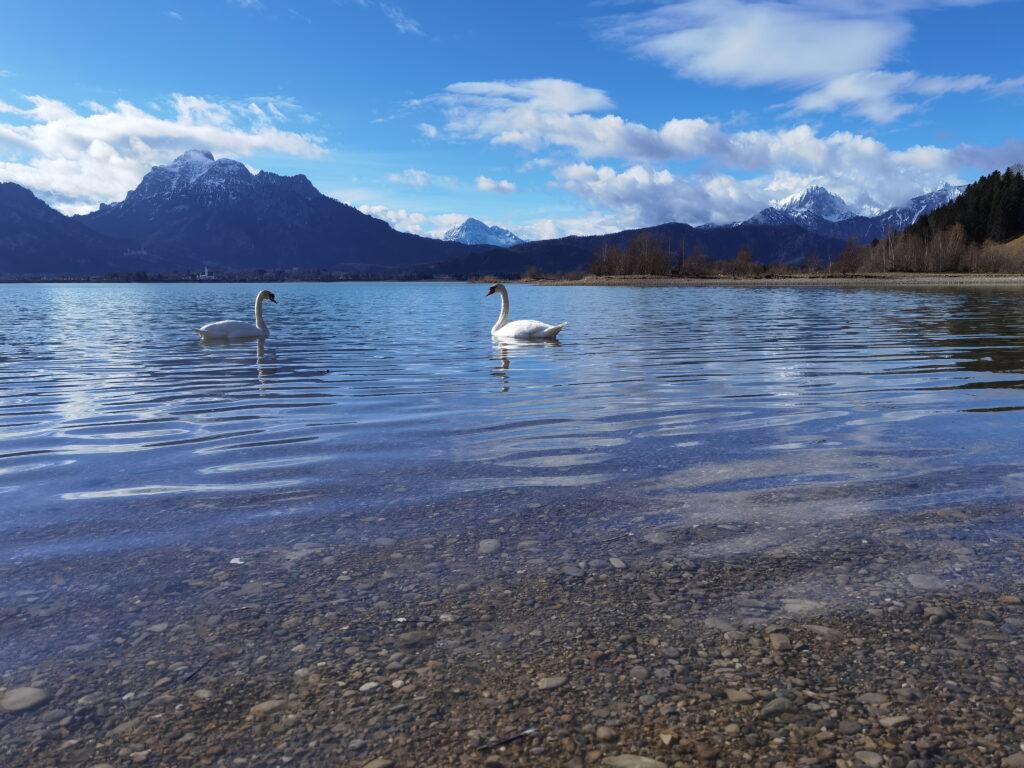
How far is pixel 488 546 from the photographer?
19.1 feet

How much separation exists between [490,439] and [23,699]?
22.6 ft

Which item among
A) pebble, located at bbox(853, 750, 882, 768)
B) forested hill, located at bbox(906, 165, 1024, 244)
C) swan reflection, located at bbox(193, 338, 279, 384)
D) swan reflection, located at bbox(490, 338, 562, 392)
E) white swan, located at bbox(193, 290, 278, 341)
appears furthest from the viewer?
forested hill, located at bbox(906, 165, 1024, 244)

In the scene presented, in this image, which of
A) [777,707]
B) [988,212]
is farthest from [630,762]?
[988,212]

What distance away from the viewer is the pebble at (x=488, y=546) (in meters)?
5.70

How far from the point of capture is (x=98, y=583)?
5137 millimetres

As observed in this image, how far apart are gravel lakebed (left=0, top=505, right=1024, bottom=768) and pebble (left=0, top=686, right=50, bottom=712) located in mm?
13

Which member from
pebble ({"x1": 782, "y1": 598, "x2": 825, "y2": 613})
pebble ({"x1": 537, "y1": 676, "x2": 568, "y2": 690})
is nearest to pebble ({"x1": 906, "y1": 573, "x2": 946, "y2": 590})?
pebble ({"x1": 782, "y1": 598, "x2": 825, "y2": 613})

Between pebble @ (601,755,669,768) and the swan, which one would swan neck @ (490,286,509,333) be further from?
pebble @ (601,755,669,768)

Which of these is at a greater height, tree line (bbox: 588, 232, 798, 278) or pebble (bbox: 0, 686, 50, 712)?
tree line (bbox: 588, 232, 798, 278)

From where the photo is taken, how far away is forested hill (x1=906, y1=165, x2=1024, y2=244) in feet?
560

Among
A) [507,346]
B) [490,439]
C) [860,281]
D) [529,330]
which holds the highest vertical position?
[860,281]

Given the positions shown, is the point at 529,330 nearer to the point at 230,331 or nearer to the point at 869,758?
the point at 230,331

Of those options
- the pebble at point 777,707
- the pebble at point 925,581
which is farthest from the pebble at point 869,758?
the pebble at point 925,581

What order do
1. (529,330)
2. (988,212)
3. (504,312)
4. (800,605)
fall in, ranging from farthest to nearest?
(988,212) → (504,312) → (529,330) → (800,605)
